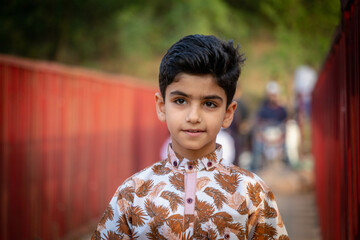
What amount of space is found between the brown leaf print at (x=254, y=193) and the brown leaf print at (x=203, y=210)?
0.62ft

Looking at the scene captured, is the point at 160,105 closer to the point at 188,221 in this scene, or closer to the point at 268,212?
the point at 188,221

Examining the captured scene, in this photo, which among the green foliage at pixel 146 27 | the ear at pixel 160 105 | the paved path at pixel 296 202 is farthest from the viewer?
the green foliage at pixel 146 27

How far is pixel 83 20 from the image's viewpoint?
58.5 ft

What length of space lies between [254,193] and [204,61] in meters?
0.62

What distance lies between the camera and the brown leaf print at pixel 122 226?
8.12ft

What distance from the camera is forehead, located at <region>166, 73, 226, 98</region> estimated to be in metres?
2.47

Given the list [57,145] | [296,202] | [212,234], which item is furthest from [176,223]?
[296,202]

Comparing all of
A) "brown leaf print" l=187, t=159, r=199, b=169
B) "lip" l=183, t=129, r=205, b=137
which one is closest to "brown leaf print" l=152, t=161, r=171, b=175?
"brown leaf print" l=187, t=159, r=199, b=169

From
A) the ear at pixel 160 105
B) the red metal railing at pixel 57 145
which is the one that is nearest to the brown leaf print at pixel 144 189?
the ear at pixel 160 105

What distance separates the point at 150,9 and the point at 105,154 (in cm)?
1403

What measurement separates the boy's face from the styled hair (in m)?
0.03

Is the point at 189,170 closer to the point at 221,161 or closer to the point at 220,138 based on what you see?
the point at 221,161

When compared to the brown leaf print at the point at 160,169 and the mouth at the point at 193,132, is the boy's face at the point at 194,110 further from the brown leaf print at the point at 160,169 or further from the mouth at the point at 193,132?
the brown leaf print at the point at 160,169

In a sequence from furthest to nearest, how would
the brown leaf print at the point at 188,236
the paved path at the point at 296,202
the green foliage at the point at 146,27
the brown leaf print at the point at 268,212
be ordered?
1. the green foliage at the point at 146,27
2. the paved path at the point at 296,202
3. the brown leaf print at the point at 268,212
4. the brown leaf print at the point at 188,236
